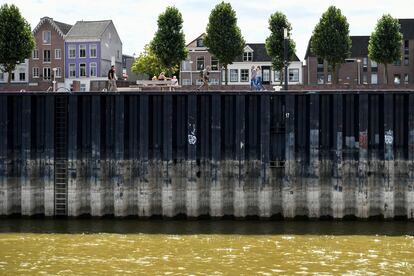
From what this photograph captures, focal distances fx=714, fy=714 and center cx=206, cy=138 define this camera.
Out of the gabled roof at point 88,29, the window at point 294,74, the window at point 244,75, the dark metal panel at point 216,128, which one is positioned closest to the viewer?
the dark metal panel at point 216,128

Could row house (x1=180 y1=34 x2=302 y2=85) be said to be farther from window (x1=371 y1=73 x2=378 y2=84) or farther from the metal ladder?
the metal ladder

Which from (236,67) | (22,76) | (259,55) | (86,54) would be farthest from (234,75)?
(22,76)

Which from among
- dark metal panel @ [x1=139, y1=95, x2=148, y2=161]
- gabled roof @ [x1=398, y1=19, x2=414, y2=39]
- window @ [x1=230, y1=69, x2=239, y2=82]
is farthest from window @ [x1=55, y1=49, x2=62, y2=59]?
dark metal panel @ [x1=139, y1=95, x2=148, y2=161]

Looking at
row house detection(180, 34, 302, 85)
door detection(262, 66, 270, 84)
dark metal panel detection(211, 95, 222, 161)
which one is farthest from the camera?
door detection(262, 66, 270, 84)

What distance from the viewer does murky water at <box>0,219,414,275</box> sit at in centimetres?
2253

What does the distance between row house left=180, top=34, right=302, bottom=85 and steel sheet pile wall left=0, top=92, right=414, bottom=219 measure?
59807 millimetres

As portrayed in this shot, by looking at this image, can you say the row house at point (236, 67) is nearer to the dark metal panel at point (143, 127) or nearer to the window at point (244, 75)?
the window at point (244, 75)

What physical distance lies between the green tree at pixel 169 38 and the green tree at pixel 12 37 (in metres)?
12.9

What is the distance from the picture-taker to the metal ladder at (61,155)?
3044cm

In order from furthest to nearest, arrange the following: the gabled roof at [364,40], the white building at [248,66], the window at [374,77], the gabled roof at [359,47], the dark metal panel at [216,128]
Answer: the window at [374,77] < the gabled roof at [359,47] < the gabled roof at [364,40] < the white building at [248,66] < the dark metal panel at [216,128]

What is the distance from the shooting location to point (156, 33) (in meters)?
73.7

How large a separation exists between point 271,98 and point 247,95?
1.03 metres

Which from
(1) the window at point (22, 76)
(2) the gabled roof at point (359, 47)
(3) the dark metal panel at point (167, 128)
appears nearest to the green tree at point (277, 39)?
(2) the gabled roof at point (359, 47)

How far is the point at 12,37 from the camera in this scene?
233 feet
